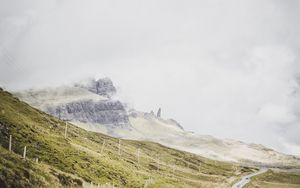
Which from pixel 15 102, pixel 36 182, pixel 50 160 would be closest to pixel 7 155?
pixel 36 182

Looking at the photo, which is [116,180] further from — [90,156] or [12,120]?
[12,120]

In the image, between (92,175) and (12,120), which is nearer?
(92,175)

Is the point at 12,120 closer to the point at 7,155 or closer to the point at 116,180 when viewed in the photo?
the point at 116,180

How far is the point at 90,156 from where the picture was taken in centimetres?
9912

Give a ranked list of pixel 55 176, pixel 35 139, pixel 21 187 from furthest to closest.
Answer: pixel 35 139, pixel 55 176, pixel 21 187

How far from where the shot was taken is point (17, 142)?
256 feet

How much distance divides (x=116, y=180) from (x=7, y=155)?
43.5m

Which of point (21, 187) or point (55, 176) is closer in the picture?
point (21, 187)

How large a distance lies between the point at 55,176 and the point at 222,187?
121 meters

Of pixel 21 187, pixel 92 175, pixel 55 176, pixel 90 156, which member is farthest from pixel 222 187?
pixel 21 187

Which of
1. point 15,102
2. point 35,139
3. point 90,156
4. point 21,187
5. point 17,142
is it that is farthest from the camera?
point 15,102

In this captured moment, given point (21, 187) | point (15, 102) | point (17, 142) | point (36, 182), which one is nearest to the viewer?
point (21, 187)

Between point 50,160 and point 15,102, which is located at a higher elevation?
point 15,102

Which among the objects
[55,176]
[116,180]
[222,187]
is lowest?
[222,187]
